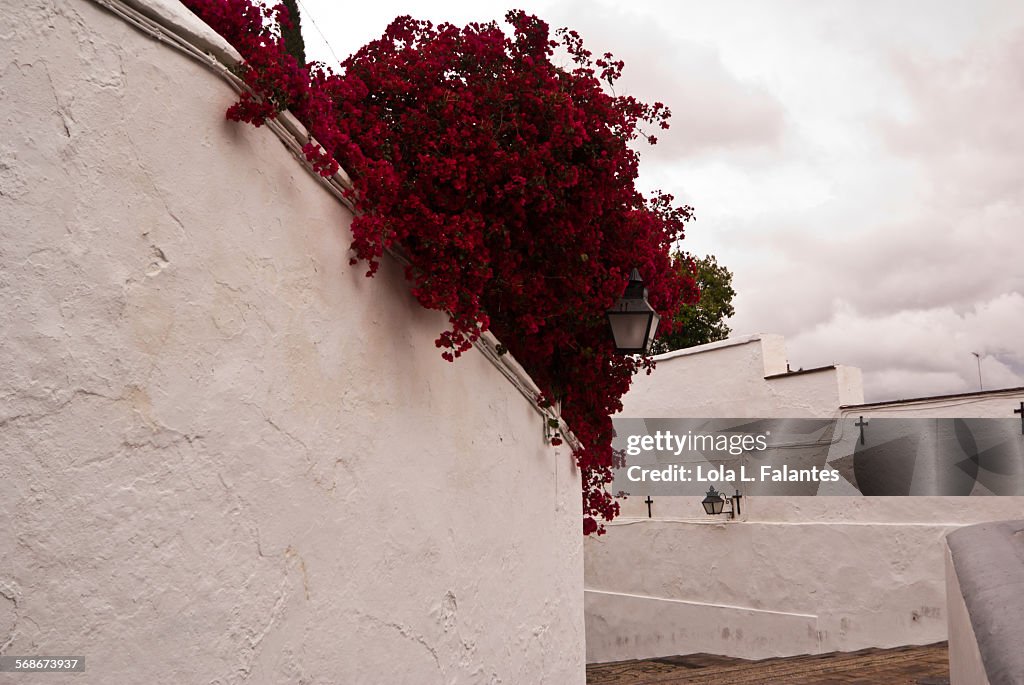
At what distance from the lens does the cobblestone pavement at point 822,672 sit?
22.8 ft

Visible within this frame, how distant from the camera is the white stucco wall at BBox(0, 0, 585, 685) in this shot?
6.48 feet

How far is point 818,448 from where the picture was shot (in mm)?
11508

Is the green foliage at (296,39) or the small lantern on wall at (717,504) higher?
the green foliage at (296,39)

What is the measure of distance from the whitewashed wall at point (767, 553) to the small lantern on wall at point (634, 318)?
24.3 feet

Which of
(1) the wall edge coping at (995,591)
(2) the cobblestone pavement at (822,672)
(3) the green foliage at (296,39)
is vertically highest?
(3) the green foliage at (296,39)

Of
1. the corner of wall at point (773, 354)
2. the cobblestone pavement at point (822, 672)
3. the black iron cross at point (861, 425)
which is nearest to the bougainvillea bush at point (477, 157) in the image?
the cobblestone pavement at point (822, 672)

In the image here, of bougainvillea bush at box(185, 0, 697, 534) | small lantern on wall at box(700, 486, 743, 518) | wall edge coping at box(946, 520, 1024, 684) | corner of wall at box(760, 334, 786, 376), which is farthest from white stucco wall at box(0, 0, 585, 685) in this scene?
corner of wall at box(760, 334, 786, 376)

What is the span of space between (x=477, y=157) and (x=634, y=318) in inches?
61.3

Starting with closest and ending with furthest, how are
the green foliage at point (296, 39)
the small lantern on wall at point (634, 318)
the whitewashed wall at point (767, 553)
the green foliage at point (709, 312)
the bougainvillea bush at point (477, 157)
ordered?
the bougainvillea bush at point (477, 157), the small lantern on wall at point (634, 318), the green foliage at point (296, 39), the whitewashed wall at point (767, 553), the green foliage at point (709, 312)

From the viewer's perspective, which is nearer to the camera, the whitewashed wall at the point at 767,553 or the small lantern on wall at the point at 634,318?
the small lantern on wall at the point at 634,318

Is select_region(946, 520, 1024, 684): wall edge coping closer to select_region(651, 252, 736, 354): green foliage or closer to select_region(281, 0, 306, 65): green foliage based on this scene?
select_region(281, 0, 306, 65): green foliage

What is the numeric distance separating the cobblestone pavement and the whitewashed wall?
864 mm

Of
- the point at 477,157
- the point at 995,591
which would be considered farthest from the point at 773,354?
the point at 995,591

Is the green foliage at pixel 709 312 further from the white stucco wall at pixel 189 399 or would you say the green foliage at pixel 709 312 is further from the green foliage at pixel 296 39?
the white stucco wall at pixel 189 399
